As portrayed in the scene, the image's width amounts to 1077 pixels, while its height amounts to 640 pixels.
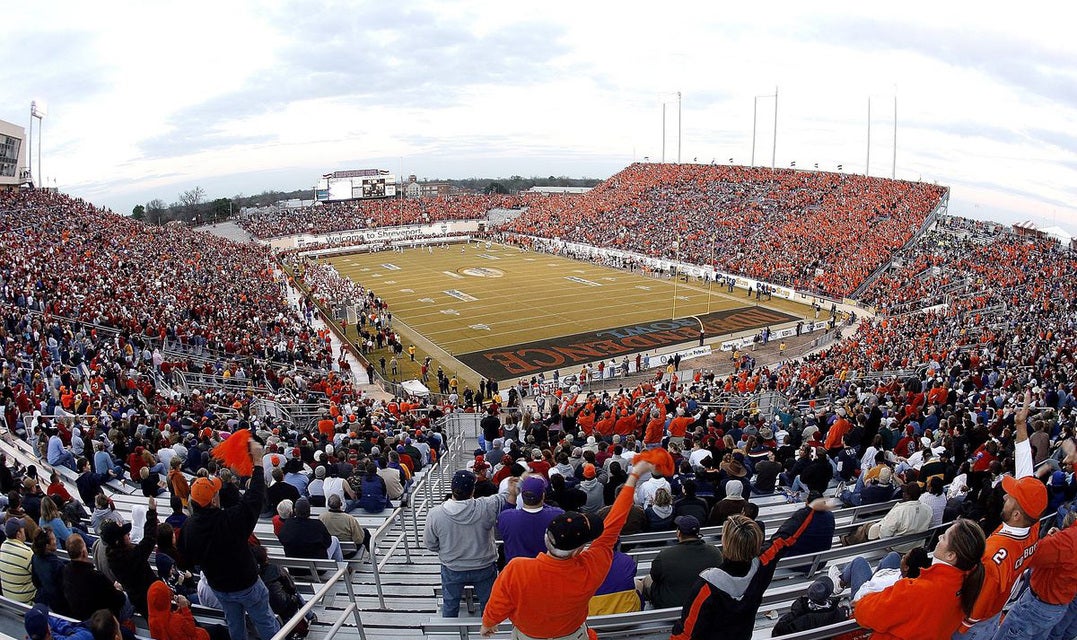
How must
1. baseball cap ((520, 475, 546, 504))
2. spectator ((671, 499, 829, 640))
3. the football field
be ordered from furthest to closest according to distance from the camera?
the football field, baseball cap ((520, 475, 546, 504)), spectator ((671, 499, 829, 640))

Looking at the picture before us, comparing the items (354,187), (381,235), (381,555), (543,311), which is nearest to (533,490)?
(381,555)

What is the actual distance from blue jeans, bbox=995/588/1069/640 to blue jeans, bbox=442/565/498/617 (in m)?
3.25

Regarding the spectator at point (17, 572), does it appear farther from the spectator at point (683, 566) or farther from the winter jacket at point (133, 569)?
the spectator at point (683, 566)

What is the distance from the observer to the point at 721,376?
26.6m

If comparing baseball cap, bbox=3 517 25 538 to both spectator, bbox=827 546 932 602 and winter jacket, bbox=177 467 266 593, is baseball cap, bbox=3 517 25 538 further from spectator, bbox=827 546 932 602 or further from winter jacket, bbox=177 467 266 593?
spectator, bbox=827 546 932 602

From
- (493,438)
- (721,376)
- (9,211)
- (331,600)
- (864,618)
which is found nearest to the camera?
(864,618)

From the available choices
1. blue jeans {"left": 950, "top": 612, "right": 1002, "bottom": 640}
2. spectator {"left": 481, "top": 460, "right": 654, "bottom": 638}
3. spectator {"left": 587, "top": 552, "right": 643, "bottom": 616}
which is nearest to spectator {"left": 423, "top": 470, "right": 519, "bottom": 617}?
spectator {"left": 587, "top": 552, "right": 643, "bottom": 616}

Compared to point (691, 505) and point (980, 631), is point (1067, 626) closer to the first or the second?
point (980, 631)

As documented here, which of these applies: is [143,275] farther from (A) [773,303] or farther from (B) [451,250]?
(B) [451,250]

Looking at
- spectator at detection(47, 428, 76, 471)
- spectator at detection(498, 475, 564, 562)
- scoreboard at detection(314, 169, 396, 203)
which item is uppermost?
scoreboard at detection(314, 169, 396, 203)

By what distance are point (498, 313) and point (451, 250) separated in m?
27.8

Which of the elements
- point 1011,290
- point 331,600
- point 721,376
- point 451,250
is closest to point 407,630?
point 331,600

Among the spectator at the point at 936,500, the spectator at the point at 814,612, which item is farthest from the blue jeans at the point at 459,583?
the spectator at the point at 936,500

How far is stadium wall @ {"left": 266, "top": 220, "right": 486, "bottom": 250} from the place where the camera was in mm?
63406
